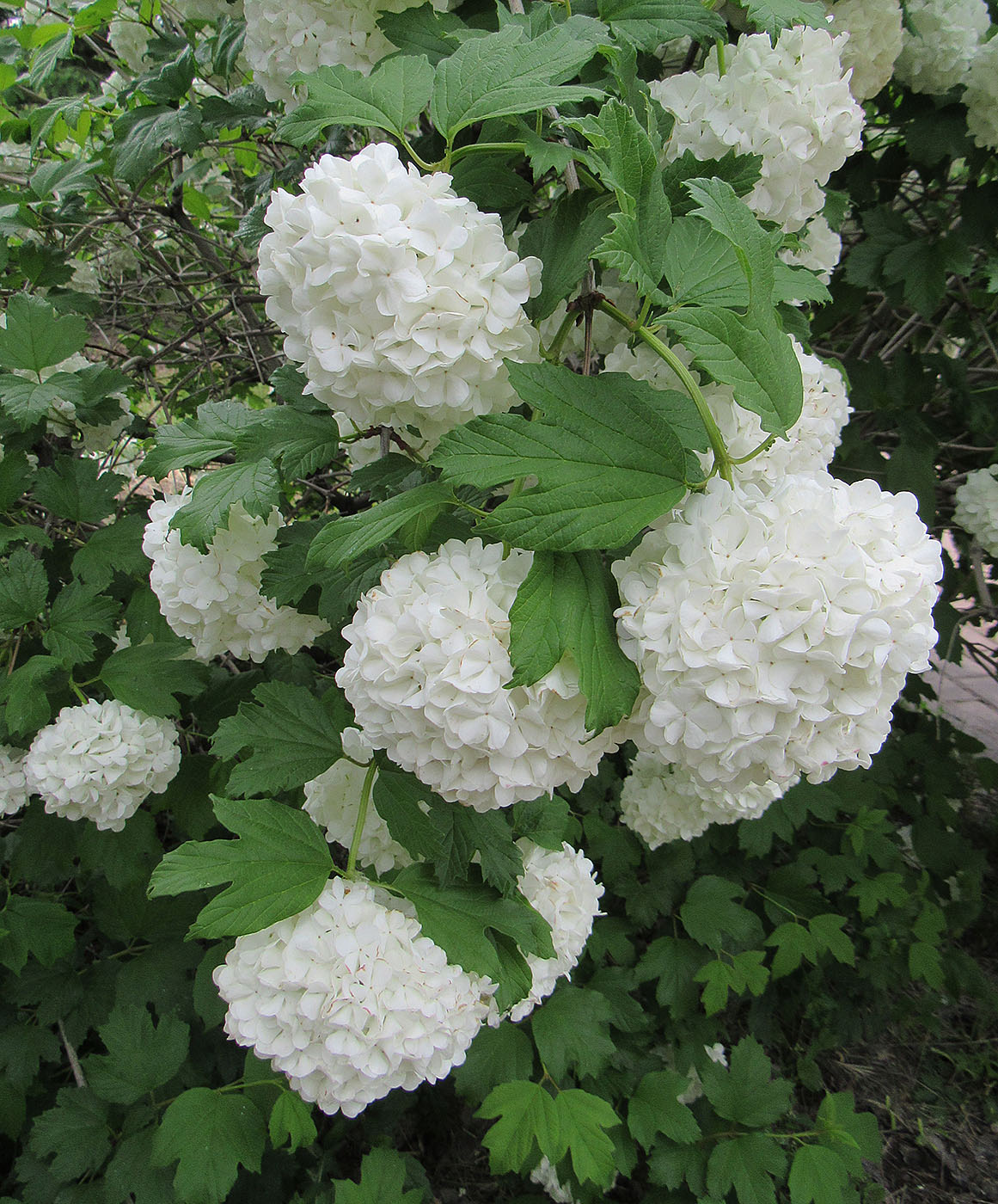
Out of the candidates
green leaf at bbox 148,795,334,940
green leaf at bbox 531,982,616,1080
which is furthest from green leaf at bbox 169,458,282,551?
green leaf at bbox 531,982,616,1080

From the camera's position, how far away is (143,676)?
1827mm

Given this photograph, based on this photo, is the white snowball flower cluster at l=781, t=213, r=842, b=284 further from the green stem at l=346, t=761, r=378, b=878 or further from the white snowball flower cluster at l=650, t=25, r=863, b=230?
the green stem at l=346, t=761, r=378, b=878

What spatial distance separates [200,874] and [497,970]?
47cm

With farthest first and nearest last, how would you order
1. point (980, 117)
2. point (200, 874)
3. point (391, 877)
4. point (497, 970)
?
point (980, 117) → point (391, 877) → point (497, 970) → point (200, 874)

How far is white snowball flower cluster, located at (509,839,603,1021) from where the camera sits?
1.67 meters

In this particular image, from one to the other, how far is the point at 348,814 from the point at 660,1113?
4.97 feet

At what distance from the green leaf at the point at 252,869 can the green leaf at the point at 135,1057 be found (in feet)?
3.66

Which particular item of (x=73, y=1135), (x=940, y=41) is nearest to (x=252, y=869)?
(x=73, y=1135)

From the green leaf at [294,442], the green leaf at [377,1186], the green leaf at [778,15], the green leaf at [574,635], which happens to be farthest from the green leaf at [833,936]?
the green leaf at [778,15]

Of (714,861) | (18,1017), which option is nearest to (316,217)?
(18,1017)

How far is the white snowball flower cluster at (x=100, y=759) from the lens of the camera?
5.79ft

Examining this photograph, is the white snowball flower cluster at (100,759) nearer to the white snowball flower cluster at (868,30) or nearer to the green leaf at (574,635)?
the green leaf at (574,635)

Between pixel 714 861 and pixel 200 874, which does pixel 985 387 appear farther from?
pixel 200 874

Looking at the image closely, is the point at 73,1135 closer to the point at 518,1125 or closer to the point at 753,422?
the point at 518,1125
